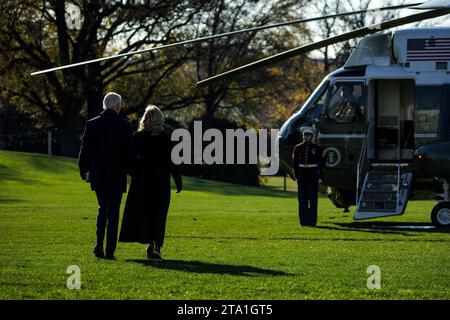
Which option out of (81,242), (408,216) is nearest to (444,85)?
(408,216)

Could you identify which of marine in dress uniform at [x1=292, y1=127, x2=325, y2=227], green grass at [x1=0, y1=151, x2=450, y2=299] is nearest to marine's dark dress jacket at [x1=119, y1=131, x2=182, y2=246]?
green grass at [x1=0, y1=151, x2=450, y2=299]

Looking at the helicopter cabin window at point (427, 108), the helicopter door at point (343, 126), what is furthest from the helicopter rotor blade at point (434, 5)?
the helicopter door at point (343, 126)

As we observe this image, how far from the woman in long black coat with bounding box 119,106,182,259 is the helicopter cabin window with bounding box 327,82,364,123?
932 centimetres

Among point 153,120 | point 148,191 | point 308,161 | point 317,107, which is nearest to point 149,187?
point 148,191

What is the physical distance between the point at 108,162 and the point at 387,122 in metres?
10.5

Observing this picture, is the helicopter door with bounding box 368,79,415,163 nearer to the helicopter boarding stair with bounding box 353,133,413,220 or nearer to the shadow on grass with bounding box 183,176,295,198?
the helicopter boarding stair with bounding box 353,133,413,220

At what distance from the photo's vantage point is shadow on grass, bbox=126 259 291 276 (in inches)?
503

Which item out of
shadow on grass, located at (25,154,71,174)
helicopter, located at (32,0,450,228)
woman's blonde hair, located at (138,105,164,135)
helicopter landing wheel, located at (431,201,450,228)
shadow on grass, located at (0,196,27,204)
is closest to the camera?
woman's blonde hair, located at (138,105,164,135)

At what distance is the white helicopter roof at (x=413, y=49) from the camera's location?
73.1 ft

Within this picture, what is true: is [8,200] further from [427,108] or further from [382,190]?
[427,108]

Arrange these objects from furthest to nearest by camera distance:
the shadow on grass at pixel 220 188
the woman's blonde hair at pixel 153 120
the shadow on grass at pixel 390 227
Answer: the shadow on grass at pixel 220 188 → the shadow on grass at pixel 390 227 → the woman's blonde hair at pixel 153 120

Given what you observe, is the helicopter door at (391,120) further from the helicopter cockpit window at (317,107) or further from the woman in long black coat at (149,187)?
the woman in long black coat at (149,187)

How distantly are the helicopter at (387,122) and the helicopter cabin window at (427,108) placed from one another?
0.02 meters
